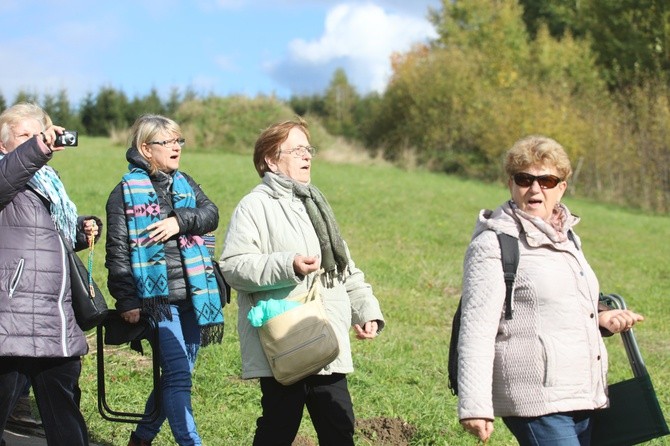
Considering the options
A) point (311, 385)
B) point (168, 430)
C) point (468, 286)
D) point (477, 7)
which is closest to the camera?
point (468, 286)

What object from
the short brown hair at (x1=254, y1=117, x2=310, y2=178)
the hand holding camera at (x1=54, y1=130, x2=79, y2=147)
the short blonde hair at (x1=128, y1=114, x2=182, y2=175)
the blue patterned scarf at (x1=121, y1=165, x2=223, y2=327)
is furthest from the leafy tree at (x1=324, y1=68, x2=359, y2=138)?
the hand holding camera at (x1=54, y1=130, x2=79, y2=147)

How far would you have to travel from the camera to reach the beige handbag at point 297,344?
15.0 ft

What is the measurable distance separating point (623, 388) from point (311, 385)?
1.53 meters

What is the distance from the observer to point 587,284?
4.08m

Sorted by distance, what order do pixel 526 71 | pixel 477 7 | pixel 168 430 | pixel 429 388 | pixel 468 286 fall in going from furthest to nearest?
pixel 477 7 → pixel 526 71 → pixel 429 388 → pixel 168 430 → pixel 468 286

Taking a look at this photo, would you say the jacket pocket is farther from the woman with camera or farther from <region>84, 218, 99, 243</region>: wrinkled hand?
<region>84, 218, 99, 243</region>: wrinkled hand

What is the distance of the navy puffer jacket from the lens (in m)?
4.55

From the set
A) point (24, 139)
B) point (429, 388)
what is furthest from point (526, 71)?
point (24, 139)

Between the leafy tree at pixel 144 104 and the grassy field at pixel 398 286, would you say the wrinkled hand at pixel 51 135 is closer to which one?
the grassy field at pixel 398 286

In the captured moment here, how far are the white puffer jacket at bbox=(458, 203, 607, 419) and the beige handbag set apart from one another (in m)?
0.88

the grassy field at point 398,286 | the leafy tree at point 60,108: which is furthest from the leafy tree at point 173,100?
the grassy field at point 398,286

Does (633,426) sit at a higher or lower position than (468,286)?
lower

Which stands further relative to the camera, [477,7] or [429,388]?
[477,7]

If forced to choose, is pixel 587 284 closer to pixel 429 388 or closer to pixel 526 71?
pixel 429 388
